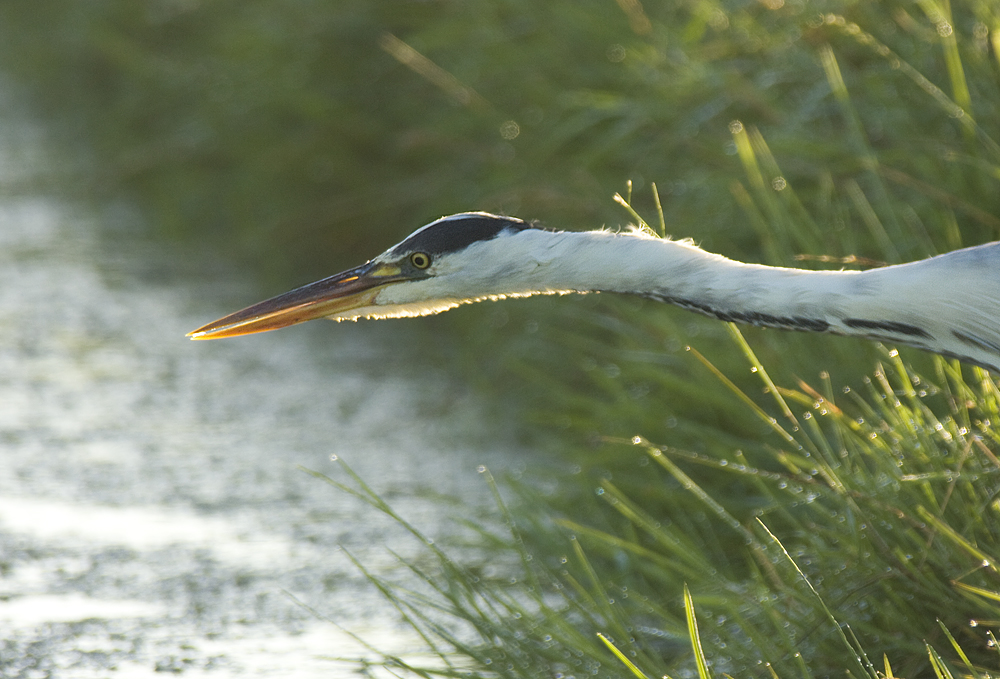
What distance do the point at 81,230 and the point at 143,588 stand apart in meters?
2.98

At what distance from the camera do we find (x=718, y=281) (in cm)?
165

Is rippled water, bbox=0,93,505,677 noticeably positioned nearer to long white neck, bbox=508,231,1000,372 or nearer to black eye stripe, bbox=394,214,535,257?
black eye stripe, bbox=394,214,535,257

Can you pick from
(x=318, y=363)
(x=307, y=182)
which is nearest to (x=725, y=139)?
(x=318, y=363)

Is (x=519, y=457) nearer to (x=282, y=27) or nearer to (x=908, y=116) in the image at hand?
(x=908, y=116)

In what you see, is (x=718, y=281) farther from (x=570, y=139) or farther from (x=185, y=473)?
(x=570, y=139)

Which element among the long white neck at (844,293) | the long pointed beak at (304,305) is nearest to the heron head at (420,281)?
the long pointed beak at (304,305)

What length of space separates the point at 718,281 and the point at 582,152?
2118 millimetres

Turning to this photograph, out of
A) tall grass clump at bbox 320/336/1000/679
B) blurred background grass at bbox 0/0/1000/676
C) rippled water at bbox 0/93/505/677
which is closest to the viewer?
tall grass clump at bbox 320/336/1000/679

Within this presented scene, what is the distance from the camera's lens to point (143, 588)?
246 cm

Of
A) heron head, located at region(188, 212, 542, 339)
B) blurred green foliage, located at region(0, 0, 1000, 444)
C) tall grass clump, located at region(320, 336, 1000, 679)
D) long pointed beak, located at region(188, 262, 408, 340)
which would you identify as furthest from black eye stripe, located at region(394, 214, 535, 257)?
blurred green foliage, located at region(0, 0, 1000, 444)

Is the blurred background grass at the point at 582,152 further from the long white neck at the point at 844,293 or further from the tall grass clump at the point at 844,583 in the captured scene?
the long white neck at the point at 844,293

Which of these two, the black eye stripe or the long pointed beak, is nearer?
the black eye stripe

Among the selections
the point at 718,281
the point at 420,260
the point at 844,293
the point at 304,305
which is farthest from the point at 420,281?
the point at 844,293

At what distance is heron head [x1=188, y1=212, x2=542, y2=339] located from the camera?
1803 mm
